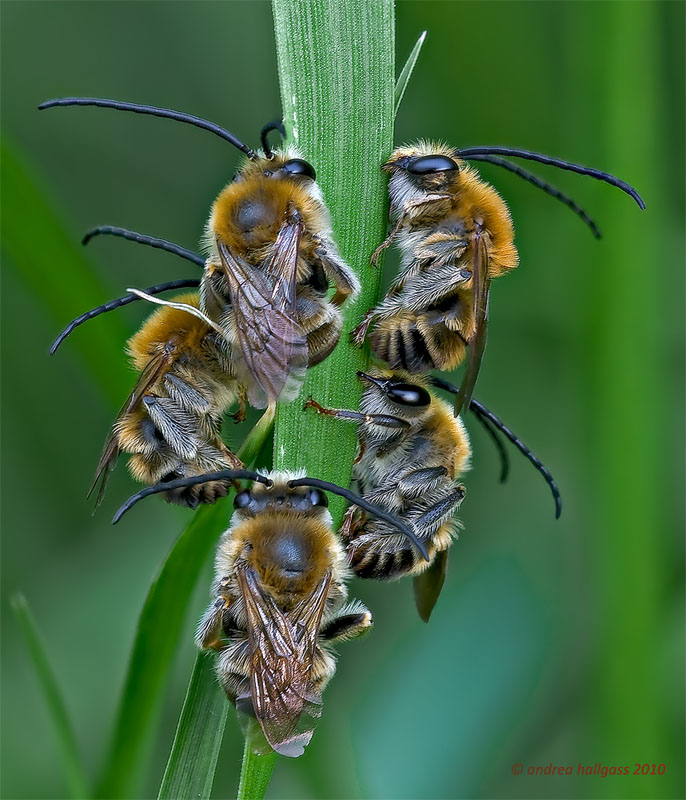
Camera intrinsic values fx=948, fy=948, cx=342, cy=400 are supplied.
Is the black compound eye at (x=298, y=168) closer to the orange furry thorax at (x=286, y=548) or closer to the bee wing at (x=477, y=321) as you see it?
the bee wing at (x=477, y=321)

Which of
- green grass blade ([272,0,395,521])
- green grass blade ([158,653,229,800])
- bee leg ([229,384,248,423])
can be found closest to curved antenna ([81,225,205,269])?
bee leg ([229,384,248,423])

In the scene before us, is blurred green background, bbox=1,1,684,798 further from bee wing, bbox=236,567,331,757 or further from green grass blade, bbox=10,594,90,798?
bee wing, bbox=236,567,331,757

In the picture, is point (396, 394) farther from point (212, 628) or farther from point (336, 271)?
point (212, 628)

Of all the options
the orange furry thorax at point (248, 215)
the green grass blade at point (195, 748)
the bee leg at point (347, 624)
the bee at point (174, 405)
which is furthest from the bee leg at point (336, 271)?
the green grass blade at point (195, 748)

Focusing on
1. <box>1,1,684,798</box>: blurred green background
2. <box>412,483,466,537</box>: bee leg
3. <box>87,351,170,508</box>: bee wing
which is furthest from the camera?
<box>1,1,684,798</box>: blurred green background

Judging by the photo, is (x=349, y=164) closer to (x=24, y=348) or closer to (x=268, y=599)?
(x=268, y=599)

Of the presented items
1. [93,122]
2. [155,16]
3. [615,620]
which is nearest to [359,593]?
[615,620]
